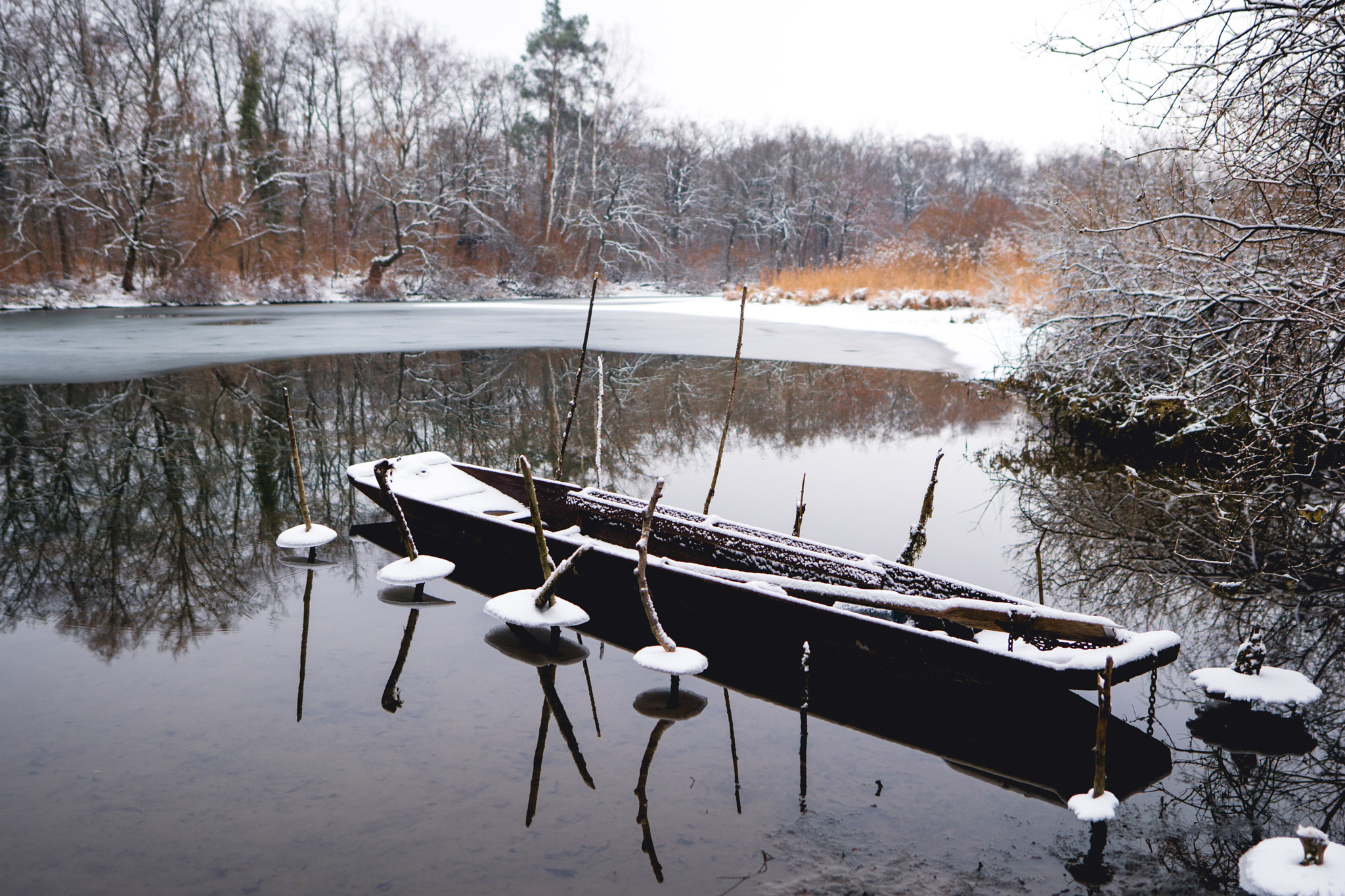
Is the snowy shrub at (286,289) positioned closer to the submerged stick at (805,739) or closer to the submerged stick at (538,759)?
the submerged stick at (538,759)

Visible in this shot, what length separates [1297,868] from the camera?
2863 millimetres

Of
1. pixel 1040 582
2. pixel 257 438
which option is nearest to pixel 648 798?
pixel 1040 582

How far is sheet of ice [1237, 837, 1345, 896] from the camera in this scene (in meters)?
2.79

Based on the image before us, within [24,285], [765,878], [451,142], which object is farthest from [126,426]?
[451,142]

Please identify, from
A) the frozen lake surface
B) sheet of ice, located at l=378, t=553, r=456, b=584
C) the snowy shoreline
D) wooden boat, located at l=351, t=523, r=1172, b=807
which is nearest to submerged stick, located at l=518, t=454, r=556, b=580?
wooden boat, located at l=351, t=523, r=1172, b=807

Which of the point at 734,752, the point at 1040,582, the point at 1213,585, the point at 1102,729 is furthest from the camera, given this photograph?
the point at 1213,585

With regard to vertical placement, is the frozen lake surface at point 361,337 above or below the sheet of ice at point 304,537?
above

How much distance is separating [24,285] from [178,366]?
15.7 m

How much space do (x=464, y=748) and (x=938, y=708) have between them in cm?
222

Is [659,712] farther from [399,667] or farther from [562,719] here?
[399,667]

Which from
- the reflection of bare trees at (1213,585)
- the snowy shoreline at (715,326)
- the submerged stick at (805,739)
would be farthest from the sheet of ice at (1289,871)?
the snowy shoreline at (715,326)

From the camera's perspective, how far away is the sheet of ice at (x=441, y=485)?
6.62 m

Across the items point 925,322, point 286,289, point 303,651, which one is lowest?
point 303,651

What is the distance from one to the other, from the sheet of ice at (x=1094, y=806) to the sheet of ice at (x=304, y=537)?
490 centimetres
